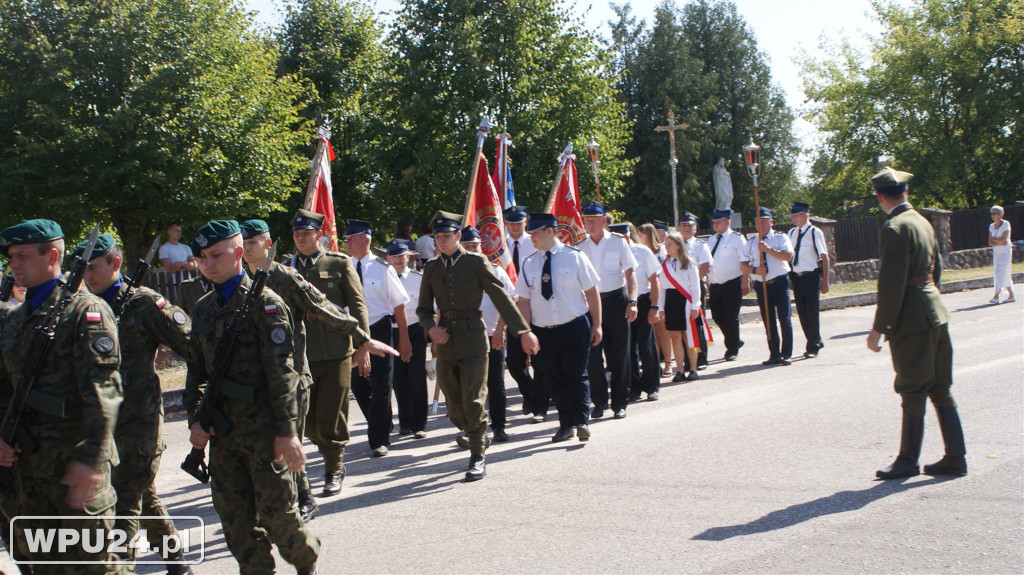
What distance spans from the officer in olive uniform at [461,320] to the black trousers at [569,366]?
3.42 ft

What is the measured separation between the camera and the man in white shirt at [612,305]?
9.33 metres

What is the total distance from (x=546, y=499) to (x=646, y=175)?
4741 cm

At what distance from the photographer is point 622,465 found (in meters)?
7.09

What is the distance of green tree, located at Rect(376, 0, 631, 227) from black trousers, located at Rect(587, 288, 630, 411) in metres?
21.5

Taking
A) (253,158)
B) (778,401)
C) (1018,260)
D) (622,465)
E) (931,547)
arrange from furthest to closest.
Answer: (1018,260) → (253,158) → (778,401) → (622,465) → (931,547)

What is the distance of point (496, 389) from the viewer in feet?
28.8

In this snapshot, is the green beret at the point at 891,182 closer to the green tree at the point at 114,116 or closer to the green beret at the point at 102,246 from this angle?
the green beret at the point at 102,246

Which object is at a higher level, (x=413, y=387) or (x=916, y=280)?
(x=916, y=280)

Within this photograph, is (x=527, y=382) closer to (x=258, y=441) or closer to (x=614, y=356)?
(x=614, y=356)

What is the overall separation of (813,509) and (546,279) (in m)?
3.59

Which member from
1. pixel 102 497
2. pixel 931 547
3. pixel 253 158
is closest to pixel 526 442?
pixel 931 547

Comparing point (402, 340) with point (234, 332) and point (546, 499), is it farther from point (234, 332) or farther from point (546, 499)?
point (234, 332)

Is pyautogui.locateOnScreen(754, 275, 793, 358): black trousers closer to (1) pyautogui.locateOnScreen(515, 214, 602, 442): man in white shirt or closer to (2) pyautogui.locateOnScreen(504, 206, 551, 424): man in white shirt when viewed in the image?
(2) pyautogui.locateOnScreen(504, 206, 551, 424): man in white shirt

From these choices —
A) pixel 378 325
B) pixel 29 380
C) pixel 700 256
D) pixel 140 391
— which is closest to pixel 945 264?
pixel 700 256
